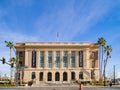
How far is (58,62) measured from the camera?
4190 inches

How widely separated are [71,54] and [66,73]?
293 inches

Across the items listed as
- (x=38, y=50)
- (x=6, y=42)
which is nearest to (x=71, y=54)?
(x=38, y=50)

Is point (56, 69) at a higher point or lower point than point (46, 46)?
Answer: lower

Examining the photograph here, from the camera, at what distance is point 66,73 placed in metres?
106

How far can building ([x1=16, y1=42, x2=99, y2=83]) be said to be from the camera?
346ft

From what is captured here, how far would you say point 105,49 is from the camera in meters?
102

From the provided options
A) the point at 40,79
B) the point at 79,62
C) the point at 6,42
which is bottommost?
the point at 40,79

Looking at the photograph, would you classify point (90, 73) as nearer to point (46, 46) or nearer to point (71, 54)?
point (71, 54)

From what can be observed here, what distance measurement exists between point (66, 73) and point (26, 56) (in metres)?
16.4

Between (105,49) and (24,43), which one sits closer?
(105,49)

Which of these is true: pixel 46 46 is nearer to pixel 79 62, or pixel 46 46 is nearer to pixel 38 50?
pixel 38 50

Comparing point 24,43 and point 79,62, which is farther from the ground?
point 24,43

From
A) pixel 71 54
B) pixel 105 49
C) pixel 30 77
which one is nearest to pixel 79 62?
pixel 71 54

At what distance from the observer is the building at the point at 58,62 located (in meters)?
105
